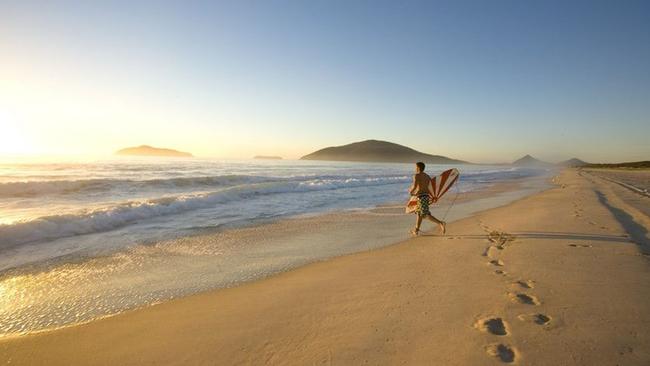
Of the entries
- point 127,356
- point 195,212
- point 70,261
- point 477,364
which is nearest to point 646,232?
point 477,364

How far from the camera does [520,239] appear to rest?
7.92 metres

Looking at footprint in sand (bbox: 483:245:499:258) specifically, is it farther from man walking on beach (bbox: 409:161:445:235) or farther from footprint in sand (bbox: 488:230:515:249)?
man walking on beach (bbox: 409:161:445:235)

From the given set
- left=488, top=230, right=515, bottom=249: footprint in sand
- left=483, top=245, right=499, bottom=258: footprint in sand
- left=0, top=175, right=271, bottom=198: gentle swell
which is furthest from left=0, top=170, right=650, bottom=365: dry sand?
left=0, top=175, right=271, bottom=198: gentle swell

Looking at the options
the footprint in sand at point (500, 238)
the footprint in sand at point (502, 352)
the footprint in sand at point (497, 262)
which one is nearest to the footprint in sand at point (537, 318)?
the footprint in sand at point (502, 352)

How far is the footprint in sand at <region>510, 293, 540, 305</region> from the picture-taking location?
4.28 m

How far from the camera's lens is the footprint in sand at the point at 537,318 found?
371 centimetres

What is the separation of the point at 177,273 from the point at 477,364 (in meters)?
4.80

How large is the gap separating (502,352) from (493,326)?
0.54 metres

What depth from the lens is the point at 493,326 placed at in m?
3.68

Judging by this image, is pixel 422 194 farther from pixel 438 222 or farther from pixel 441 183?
pixel 441 183

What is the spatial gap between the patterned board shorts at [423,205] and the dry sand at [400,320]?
275 centimetres

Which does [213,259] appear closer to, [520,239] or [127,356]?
[127,356]

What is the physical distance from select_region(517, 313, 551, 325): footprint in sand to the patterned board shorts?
210 inches

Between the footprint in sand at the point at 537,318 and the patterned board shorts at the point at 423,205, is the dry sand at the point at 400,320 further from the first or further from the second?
the patterned board shorts at the point at 423,205
